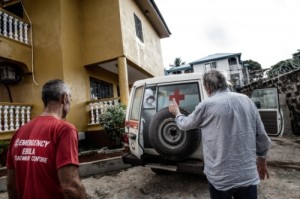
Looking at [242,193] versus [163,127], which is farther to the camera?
[163,127]

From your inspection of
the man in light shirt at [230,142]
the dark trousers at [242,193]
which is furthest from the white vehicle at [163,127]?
the dark trousers at [242,193]

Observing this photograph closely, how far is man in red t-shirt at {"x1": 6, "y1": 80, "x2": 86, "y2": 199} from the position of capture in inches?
58.4

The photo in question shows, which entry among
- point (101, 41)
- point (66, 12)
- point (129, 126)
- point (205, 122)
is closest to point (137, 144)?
point (129, 126)

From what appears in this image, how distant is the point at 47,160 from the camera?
153cm

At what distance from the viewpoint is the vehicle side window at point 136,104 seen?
15.1ft

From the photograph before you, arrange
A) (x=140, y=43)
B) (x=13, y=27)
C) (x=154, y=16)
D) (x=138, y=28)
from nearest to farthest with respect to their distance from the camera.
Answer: (x=13, y=27), (x=140, y=43), (x=138, y=28), (x=154, y=16)

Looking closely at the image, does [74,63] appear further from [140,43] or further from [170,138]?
[170,138]

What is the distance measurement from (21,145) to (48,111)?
11.6 inches

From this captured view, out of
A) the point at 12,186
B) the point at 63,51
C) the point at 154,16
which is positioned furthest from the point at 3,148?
the point at 154,16

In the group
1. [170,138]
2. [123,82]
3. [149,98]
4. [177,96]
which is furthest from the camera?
[123,82]

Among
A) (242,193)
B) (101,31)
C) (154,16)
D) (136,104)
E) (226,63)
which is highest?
(226,63)

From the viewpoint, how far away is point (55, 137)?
1.54 meters

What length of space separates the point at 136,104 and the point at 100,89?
254 inches

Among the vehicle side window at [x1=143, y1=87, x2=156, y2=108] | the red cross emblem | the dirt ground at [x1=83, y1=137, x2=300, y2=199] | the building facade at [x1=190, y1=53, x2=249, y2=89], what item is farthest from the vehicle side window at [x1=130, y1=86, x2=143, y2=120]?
the building facade at [x1=190, y1=53, x2=249, y2=89]
